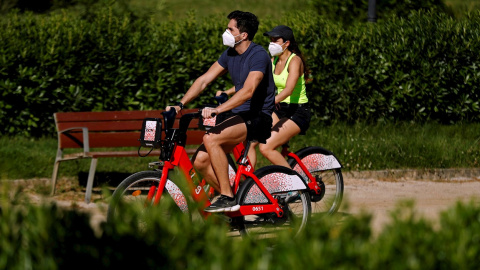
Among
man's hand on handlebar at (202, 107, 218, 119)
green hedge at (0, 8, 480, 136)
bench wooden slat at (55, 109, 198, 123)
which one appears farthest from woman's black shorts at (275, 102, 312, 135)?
green hedge at (0, 8, 480, 136)

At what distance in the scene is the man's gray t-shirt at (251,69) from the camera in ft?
20.6

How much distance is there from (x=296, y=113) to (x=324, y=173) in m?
0.62

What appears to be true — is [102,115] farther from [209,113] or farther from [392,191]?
[209,113]

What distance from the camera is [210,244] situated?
3355mm

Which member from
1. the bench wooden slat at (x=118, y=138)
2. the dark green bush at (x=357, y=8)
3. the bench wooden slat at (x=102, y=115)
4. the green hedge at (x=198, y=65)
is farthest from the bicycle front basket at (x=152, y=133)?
the dark green bush at (x=357, y=8)

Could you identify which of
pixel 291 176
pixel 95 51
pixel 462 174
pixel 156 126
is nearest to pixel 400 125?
pixel 462 174

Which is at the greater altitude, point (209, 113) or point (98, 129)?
point (209, 113)

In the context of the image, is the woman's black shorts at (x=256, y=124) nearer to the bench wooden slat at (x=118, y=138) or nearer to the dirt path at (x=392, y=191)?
the dirt path at (x=392, y=191)

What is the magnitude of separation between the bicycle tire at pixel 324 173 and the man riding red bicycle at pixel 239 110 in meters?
1.25

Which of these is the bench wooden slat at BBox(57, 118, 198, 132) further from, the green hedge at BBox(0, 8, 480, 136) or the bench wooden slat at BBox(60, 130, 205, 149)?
the green hedge at BBox(0, 8, 480, 136)

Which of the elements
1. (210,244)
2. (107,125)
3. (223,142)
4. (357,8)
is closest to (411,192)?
(107,125)

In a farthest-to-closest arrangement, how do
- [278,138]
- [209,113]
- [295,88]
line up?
[295,88], [278,138], [209,113]

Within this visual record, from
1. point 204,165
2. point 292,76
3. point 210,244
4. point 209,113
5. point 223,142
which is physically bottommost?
point 204,165

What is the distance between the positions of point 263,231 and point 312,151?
151 centimetres
